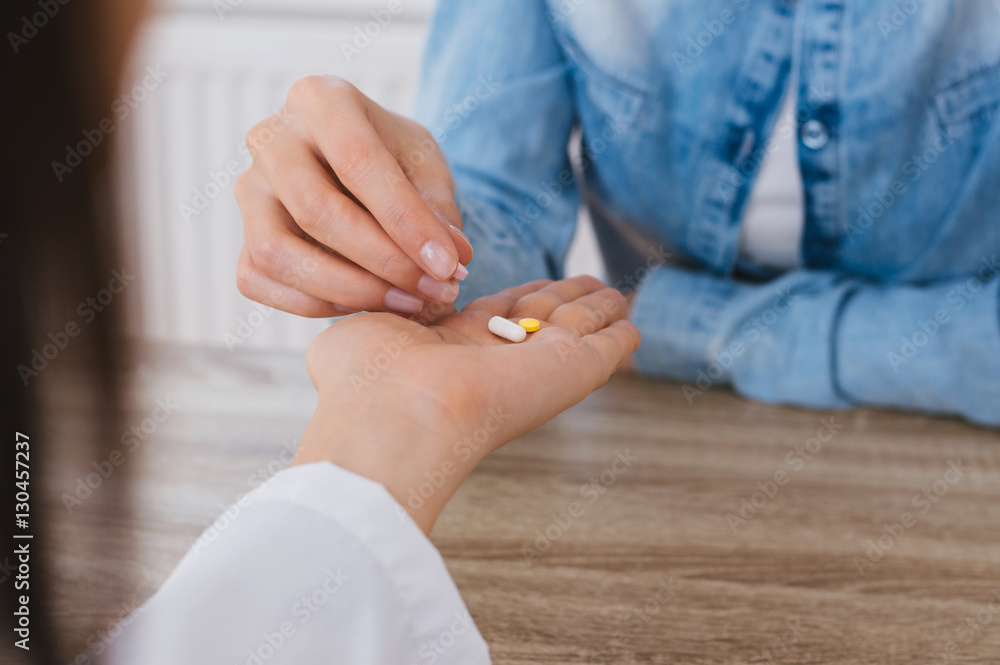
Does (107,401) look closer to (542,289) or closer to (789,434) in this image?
(542,289)

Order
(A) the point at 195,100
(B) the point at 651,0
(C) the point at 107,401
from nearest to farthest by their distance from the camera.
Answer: (C) the point at 107,401 → (B) the point at 651,0 → (A) the point at 195,100

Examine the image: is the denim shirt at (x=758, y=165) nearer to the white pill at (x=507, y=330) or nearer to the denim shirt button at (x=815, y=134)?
the denim shirt button at (x=815, y=134)

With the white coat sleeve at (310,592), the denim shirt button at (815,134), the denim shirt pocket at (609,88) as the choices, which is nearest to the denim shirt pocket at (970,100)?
the denim shirt button at (815,134)

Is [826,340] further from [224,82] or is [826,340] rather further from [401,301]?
[224,82]

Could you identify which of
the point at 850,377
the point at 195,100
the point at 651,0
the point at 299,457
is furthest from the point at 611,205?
the point at 195,100

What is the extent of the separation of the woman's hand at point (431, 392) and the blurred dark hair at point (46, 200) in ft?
0.45

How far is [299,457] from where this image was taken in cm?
33

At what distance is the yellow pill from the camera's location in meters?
0.48

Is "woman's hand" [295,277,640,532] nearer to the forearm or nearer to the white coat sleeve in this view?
the white coat sleeve

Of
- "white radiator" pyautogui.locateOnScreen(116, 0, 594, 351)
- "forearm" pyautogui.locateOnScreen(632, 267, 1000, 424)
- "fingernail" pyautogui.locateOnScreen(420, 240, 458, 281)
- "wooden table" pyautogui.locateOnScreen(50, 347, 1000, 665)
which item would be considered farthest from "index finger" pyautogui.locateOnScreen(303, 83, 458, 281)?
"white radiator" pyautogui.locateOnScreen(116, 0, 594, 351)

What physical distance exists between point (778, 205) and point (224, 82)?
1249mm

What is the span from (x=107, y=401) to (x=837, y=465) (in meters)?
Answer: 0.58

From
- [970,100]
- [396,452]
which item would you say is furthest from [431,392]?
Result: [970,100]

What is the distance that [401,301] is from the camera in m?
0.45
